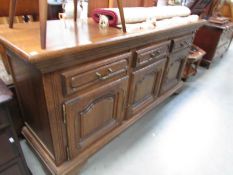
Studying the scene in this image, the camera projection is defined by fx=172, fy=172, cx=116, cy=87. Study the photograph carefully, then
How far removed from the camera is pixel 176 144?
147 centimetres

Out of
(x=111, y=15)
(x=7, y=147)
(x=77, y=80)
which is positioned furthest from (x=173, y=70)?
(x=7, y=147)

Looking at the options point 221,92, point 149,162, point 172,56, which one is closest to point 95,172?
point 149,162

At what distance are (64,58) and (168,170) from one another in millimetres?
1088

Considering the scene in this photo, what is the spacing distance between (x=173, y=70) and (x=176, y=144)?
2.35 feet

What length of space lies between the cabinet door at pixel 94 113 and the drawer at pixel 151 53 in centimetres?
17

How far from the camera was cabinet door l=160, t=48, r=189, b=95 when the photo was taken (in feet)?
5.21

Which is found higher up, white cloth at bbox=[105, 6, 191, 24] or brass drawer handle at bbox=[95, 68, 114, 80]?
white cloth at bbox=[105, 6, 191, 24]

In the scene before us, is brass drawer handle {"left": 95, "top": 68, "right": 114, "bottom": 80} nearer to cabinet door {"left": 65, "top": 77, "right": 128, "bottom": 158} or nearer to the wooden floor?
cabinet door {"left": 65, "top": 77, "right": 128, "bottom": 158}

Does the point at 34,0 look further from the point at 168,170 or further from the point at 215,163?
the point at 215,163

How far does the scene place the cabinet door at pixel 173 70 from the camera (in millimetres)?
1588

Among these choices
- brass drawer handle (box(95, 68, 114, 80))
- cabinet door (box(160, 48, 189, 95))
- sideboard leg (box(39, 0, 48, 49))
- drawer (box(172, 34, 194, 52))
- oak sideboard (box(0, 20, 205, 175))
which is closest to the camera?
sideboard leg (box(39, 0, 48, 49))

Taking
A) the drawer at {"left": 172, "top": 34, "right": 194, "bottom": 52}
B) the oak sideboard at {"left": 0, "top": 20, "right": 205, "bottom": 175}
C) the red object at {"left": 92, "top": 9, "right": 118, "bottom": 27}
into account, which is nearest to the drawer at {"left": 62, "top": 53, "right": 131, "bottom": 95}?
the oak sideboard at {"left": 0, "top": 20, "right": 205, "bottom": 175}

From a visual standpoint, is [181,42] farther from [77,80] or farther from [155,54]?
[77,80]

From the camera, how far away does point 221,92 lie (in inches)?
92.0
